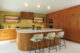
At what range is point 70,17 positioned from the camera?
16.3ft

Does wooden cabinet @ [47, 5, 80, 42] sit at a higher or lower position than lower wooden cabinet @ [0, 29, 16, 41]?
higher

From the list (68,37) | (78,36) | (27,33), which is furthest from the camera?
(68,37)

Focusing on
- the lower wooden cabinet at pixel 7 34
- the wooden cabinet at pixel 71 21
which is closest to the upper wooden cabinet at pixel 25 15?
the lower wooden cabinet at pixel 7 34

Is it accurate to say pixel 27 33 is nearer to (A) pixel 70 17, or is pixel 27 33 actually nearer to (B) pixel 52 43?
(B) pixel 52 43

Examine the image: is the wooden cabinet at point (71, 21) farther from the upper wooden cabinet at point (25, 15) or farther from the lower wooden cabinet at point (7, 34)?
the lower wooden cabinet at point (7, 34)

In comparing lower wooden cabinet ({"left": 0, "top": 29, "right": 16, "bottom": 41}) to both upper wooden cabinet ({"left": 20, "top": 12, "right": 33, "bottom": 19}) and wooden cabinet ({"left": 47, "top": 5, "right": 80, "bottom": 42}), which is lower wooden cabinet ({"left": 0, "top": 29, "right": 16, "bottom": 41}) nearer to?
upper wooden cabinet ({"left": 20, "top": 12, "right": 33, "bottom": 19})

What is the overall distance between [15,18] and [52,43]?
15.1 feet

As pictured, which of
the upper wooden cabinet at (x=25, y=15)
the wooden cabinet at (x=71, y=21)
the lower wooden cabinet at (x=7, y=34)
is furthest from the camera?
the upper wooden cabinet at (x=25, y=15)

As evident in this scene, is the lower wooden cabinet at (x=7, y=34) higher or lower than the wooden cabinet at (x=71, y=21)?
lower

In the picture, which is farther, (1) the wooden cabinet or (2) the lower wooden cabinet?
(2) the lower wooden cabinet

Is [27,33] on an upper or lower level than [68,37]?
upper

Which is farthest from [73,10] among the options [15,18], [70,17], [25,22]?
[15,18]

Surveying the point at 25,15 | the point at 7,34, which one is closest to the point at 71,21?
the point at 25,15

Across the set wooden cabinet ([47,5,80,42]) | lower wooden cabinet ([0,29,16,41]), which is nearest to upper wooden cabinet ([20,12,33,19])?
lower wooden cabinet ([0,29,16,41])
